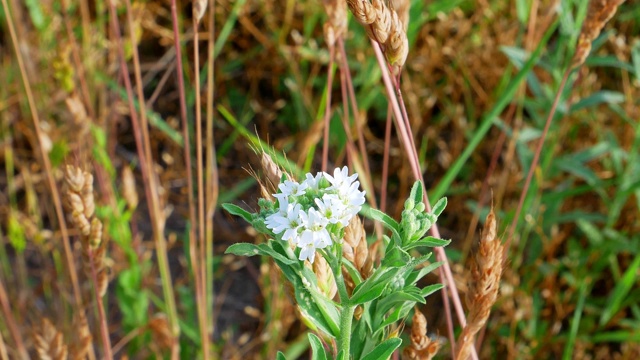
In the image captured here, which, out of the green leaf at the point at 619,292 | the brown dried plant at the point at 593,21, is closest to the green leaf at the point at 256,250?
the brown dried plant at the point at 593,21

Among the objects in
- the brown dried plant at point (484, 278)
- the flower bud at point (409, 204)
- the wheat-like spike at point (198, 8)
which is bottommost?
the brown dried plant at point (484, 278)

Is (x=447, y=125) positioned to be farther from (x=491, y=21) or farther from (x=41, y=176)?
(x=41, y=176)

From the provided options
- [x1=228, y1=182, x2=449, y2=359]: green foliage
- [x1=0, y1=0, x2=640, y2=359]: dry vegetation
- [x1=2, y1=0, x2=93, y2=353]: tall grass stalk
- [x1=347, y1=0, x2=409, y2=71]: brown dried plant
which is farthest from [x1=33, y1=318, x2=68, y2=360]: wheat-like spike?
[x1=347, y1=0, x2=409, y2=71]: brown dried plant

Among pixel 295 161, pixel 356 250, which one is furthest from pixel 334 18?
pixel 295 161

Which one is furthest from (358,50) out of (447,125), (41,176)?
(41,176)

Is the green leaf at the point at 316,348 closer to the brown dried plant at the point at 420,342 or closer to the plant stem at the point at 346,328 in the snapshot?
the plant stem at the point at 346,328

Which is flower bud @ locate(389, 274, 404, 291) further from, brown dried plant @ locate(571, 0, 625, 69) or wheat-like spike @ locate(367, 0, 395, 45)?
brown dried plant @ locate(571, 0, 625, 69)

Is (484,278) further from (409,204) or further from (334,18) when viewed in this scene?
(334,18)
